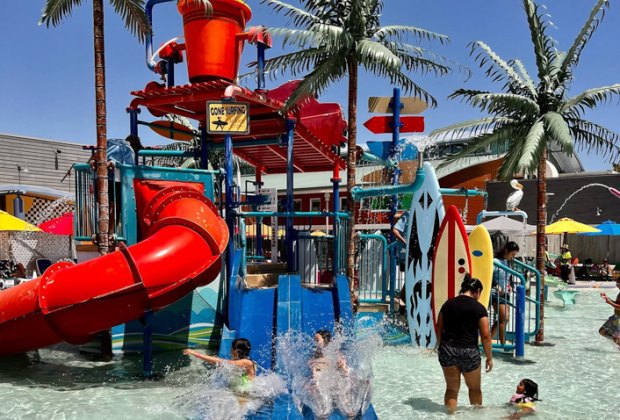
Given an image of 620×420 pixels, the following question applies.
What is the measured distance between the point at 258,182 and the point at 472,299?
866 centimetres

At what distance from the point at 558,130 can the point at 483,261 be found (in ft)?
9.44

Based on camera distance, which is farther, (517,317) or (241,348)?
(517,317)

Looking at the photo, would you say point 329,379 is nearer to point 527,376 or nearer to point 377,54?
point 527,376

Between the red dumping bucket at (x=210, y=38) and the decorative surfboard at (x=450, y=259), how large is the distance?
16.8 feet

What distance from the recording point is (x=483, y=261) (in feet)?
27.2

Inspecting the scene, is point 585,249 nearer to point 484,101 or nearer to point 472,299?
point 484,101

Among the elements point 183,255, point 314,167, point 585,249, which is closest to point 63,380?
point 183,255

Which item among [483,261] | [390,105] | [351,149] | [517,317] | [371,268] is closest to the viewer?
[483,261]

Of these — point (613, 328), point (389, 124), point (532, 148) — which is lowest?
point (613, 328)

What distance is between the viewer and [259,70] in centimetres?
989

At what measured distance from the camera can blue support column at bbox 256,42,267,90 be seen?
9813mm

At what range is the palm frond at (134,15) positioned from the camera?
959 cm

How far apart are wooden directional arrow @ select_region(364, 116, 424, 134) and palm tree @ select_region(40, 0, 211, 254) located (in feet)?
15.5

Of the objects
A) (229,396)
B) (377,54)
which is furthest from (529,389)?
(377,54)
